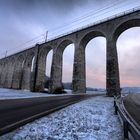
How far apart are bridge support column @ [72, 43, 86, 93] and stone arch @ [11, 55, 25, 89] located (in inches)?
1081

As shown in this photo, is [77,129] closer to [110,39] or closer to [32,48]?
[110,39]

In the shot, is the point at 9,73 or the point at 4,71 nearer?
the point at 9,73

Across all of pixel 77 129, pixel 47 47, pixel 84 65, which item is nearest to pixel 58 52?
pixel 47 47

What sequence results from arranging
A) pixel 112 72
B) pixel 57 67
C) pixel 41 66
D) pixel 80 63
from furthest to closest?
pixel 41 66
pixel 57 67
pixel 80 63
pixel 112 72

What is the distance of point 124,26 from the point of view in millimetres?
27547

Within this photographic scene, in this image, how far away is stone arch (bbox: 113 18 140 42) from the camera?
86.1 ft

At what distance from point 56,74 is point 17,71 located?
77.5ft

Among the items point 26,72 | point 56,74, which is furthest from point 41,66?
point 26,72

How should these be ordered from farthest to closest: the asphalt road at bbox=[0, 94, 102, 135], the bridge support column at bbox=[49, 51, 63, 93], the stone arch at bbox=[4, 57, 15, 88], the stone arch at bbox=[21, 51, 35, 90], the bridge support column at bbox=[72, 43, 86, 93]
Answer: the stone arch at bbox=[4, 57, 15, 88], the stone arch at bbox=[21, 51, 35, 90], the bridge support column at bbox=[49, 51, 63, 93], the bridge support column at bbox=[72, 43, 86, 93], the asphalt road at bbox=[0, 94, 102, 135]

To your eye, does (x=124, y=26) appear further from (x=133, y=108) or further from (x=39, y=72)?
(x=39, y=72)

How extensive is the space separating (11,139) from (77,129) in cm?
239

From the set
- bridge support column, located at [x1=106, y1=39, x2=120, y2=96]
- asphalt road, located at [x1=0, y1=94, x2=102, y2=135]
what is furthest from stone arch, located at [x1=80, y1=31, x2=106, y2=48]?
asphalt road, located at [x1=0, y1=94, x2=102, y2=135]

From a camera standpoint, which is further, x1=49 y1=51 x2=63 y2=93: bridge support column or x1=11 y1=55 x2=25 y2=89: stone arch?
x1=11 y1=55 x2=25 y2=89: stone arch

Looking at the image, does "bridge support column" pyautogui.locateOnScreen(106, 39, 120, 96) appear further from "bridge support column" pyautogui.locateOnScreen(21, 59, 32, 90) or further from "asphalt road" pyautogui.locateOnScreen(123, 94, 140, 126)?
"bridge support column" pyautogui.locateOnScreen(21, 59, 32, 90)
